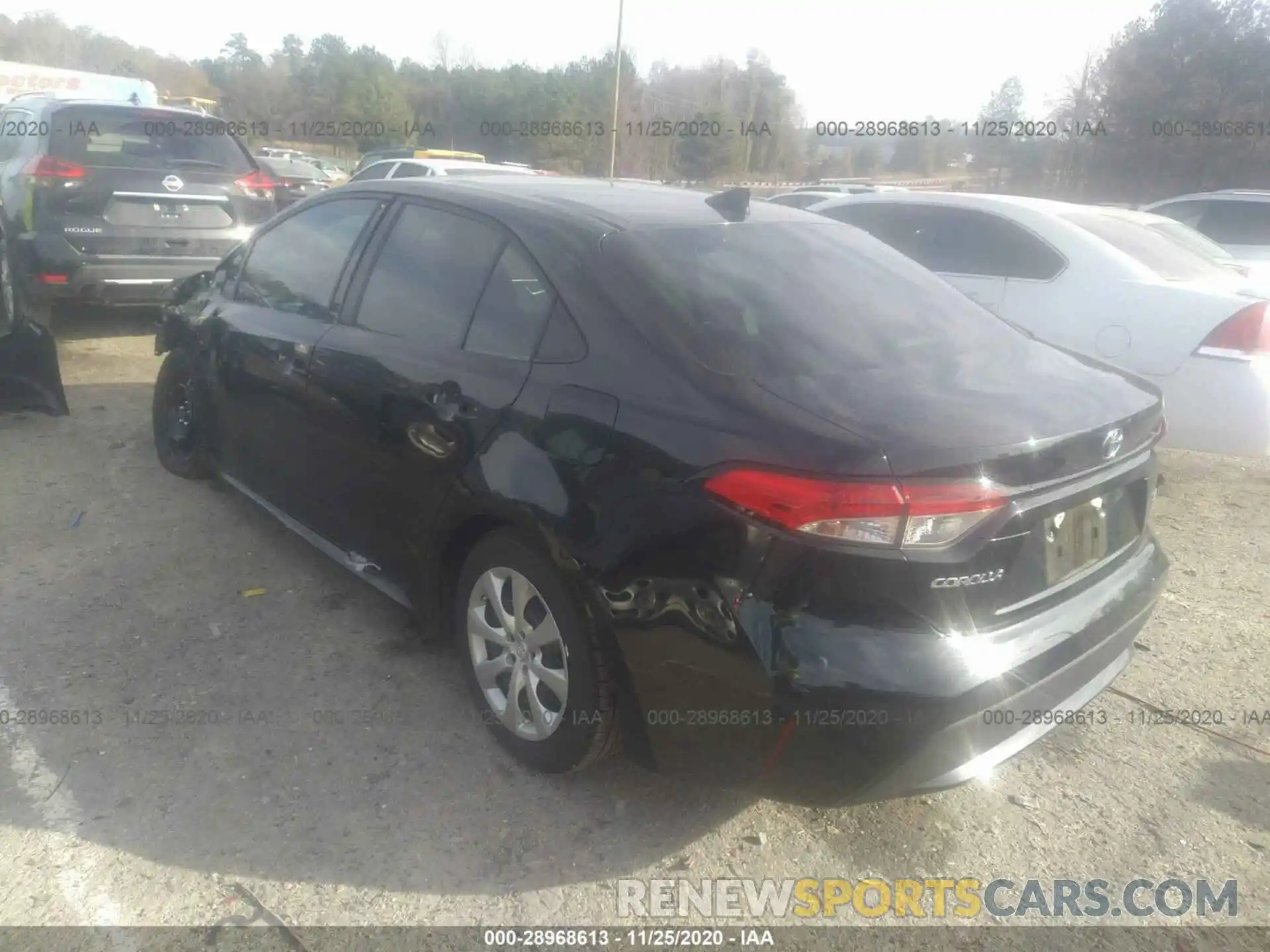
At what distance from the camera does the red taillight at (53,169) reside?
21.7 feet

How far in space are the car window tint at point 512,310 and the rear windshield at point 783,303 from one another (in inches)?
9.2

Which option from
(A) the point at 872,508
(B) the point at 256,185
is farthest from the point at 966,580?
(B) the point at 256,185

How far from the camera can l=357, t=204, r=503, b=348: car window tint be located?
2930 mm

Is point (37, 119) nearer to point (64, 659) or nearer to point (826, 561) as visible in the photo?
point (64, 659)

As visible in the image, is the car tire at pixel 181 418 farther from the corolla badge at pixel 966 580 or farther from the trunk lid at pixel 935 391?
the corolla badge at pixel 966 580

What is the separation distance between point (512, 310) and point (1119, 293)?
3.70m

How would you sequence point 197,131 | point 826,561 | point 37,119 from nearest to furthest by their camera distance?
point 826,561, point 37,119, point 197,131

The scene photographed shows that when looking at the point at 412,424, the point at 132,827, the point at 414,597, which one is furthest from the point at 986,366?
the point at 132,827

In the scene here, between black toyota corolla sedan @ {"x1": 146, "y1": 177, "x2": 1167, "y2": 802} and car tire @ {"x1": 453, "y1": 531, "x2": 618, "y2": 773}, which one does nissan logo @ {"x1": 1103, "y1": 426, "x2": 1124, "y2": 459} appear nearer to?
black toyota corolla sedan @ {"x1": 146, "y1": 177, "x2": 1167, "y2": 802}

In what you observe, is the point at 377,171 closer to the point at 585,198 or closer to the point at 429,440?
the point at 585,198

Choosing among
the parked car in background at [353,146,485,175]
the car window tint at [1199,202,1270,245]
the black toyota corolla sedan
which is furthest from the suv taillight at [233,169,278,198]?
the car window tint at [1199,202,1270,245]

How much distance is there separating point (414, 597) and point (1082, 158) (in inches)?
1194

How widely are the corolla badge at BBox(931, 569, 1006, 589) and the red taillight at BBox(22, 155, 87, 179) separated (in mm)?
6826

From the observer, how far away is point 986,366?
103 inches
